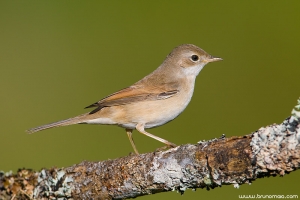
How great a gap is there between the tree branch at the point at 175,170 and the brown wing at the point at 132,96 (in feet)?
3.68

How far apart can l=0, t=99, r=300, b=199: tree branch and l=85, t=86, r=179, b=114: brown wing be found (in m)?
1.12

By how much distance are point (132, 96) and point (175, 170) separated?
190cm

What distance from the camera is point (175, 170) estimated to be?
275 cm

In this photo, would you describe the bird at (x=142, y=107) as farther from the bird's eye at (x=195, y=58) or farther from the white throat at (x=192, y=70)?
the bird's eye at (x=195, y=58)

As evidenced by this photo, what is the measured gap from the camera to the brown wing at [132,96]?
4402mm

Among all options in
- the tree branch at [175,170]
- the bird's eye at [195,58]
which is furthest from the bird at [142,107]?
the tree branch at [175,170]

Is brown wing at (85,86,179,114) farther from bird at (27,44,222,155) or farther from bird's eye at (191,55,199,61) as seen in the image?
bird's eye at (191,55,199,61)

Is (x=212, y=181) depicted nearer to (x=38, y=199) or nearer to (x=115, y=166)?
(x=115, y=166)

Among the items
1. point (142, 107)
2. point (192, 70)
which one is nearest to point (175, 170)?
point (142, 107)

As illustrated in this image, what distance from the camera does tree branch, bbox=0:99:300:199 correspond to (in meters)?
2.23

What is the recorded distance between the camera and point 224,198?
4.47m

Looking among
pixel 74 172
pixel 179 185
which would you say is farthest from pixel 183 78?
pixel 179 185

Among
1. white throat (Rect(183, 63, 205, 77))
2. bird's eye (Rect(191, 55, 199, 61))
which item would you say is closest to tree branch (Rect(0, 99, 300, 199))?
white throat (Rect(183, 63, 205, 77))

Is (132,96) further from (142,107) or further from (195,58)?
(195,58)
